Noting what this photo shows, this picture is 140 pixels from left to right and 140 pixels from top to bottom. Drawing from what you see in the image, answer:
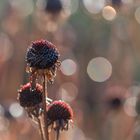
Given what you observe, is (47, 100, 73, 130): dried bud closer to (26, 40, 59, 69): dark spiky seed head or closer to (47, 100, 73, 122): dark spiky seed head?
(47, 100, 73, 122): dark spiky seed head

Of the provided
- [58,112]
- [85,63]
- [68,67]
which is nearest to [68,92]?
[68,67]

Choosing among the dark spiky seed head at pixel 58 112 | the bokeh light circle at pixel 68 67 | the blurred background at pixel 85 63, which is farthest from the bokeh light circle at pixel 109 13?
the dark spiky seed head at pixel 58 112

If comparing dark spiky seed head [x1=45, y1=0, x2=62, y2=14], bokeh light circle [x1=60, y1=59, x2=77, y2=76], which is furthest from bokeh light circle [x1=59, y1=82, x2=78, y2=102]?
dark spiky seed head [x1=45, y1=0, x2=62, y2=14]

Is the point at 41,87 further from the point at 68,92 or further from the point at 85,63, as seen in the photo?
the point at 85,63

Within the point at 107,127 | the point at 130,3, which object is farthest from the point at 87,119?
the point at 130,3

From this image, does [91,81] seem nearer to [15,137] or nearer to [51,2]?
[51,2]

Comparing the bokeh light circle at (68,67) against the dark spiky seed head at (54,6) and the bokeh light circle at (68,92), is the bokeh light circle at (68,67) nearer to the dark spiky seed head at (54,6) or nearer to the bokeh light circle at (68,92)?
the bokeh light circle at (68,92)
